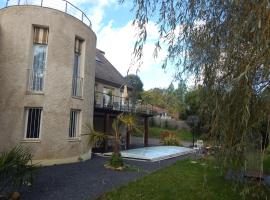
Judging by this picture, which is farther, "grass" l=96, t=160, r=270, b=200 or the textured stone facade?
the textured stone facade

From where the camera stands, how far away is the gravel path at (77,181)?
29.5 feet

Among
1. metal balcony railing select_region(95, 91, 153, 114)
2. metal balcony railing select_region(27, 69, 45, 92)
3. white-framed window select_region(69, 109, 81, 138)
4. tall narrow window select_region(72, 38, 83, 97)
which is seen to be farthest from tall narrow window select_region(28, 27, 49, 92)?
metal balcony railing select_region(95, 91, 153, 114)

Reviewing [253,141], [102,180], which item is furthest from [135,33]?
[102,180]

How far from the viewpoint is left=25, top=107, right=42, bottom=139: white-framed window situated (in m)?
14.3

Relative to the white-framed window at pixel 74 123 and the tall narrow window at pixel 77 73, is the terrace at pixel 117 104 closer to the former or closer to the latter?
the white-framed window at pixel 74 123

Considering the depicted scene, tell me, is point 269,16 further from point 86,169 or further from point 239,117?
point 86,169

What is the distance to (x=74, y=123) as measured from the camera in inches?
643

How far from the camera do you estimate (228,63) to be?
15.3 ft

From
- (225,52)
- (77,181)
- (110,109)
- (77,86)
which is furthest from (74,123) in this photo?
(225,52)

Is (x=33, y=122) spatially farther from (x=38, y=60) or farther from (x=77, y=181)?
(x=77, y=181)

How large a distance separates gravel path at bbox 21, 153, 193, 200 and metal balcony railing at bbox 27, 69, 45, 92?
387 centimetres

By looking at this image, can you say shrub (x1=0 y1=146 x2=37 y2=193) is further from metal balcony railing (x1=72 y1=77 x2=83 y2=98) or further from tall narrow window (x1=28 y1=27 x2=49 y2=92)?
metal balcony railing (x1=72 y1=77 x2=83 y2=98)

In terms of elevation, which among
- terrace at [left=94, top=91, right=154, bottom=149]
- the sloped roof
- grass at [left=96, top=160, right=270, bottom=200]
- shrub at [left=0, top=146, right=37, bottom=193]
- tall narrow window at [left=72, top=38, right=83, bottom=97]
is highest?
the sloped roof

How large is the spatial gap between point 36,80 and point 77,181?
603 centimetres
